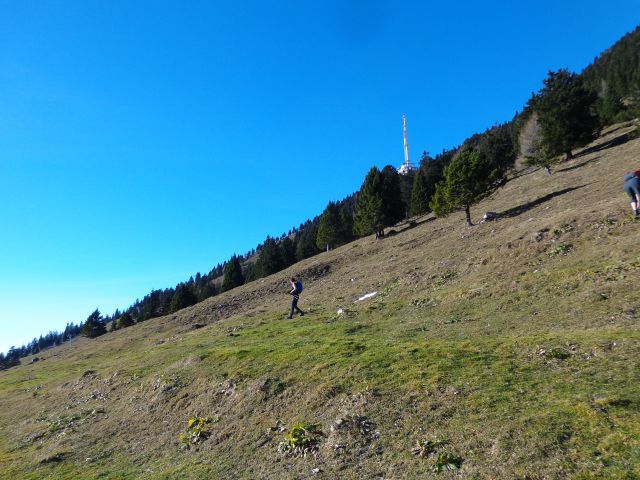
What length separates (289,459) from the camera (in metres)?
9.02

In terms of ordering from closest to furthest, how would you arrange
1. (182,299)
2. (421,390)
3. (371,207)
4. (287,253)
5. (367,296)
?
(421,390), (367,296), (371,207), (182,299), (287,253)

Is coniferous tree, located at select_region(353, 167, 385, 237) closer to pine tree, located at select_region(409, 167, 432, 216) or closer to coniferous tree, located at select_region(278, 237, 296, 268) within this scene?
pine tree, located at select_region(409, 167, 432, 216)

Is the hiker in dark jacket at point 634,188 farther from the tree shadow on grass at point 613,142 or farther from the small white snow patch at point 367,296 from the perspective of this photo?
the tree shadow on grass at point 613,142

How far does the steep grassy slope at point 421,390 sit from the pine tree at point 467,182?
52.6ft

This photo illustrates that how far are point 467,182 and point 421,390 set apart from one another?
122ft

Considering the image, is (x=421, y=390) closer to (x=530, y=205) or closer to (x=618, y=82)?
(x=530, y=205)

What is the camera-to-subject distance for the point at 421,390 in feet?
33.4

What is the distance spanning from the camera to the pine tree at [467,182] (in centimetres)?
4303

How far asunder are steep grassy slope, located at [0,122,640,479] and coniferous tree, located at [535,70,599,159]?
3405cm

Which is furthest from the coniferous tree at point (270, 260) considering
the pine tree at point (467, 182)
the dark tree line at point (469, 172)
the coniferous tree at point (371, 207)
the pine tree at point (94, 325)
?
the pine tree at point (467, 182)

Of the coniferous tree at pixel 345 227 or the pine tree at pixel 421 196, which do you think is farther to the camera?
the pine tree at pixel 421 196

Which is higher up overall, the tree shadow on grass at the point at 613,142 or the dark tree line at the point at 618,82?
the dark tree line at the point at 618,82

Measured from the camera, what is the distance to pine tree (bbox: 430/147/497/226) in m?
43.0

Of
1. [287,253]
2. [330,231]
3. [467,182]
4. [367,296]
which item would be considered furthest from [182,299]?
[467,182]
